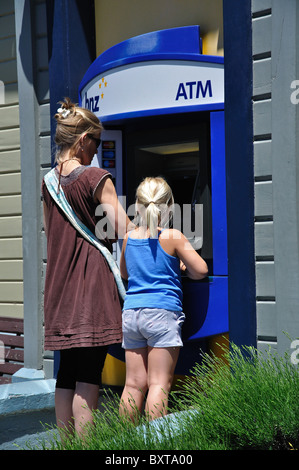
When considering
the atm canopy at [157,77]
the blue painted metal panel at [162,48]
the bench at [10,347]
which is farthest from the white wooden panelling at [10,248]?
the blue painted metal panel at [162,48]

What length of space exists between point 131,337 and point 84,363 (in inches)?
17.9

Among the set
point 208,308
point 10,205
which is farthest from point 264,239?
point 10,205

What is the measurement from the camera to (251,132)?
3414 millimetres

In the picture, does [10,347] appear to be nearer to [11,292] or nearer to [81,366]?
[11,292]

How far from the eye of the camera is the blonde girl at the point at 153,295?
10.2 ft

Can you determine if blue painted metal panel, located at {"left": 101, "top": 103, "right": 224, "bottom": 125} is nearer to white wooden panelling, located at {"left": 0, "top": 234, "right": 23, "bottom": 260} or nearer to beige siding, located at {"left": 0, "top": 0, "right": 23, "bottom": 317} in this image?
beige siding, located at {"left": 0, "top": 0, "right": 23, "bottom": 317}

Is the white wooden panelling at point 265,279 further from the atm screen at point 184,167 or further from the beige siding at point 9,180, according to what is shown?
the beige siding at point 9,180

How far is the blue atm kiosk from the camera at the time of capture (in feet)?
11.8

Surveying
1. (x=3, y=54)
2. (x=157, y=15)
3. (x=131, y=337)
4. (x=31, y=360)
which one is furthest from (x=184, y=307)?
(x=3, y=54)

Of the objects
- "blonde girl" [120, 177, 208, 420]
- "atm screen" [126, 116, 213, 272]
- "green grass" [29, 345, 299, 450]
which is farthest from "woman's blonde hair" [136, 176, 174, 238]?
"green grass" [29, 345, 299, 450]

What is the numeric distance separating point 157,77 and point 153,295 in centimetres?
142

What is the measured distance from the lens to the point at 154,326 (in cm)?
308

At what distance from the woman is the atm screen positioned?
96cm
